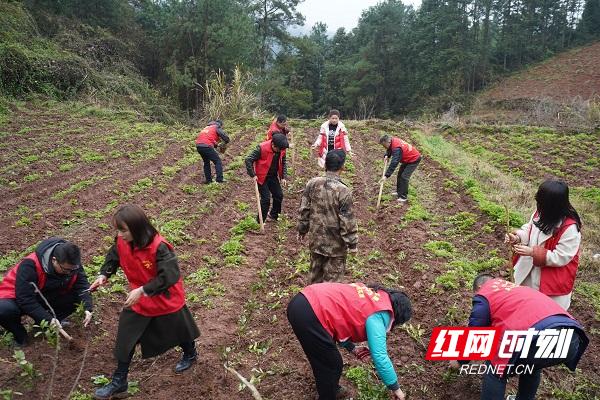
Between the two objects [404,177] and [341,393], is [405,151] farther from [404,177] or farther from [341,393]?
[341,393]

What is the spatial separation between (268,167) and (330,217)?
290 centimetres

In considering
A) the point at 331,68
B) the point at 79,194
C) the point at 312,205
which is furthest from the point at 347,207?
the point at 331,68

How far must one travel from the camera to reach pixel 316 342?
3053mm

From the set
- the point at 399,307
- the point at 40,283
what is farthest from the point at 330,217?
the point at 40,283

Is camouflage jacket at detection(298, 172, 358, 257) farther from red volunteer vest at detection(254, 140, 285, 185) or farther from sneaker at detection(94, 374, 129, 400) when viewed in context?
red volunteer vest at detection(254, 140, 285, 185)

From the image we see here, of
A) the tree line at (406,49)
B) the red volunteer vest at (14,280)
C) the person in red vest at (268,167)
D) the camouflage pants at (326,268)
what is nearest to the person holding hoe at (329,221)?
the camouflage pants at (326,268)

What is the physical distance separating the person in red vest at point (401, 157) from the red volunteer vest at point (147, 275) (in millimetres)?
5492

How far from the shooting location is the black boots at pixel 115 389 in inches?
141

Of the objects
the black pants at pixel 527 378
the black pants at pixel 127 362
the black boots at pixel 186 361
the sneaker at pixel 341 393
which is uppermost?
the black pants at pixel 527 378

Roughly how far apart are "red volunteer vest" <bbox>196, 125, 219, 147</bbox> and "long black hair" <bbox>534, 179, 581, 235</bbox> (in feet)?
23.8

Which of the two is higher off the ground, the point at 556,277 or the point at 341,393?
the point at 556,277

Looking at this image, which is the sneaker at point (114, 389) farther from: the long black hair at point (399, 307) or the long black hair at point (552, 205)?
the long black hair at point (552, 205)

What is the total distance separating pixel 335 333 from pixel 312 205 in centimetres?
173

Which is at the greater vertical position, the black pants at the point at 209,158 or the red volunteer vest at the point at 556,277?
the black pants at the point at 209,158
